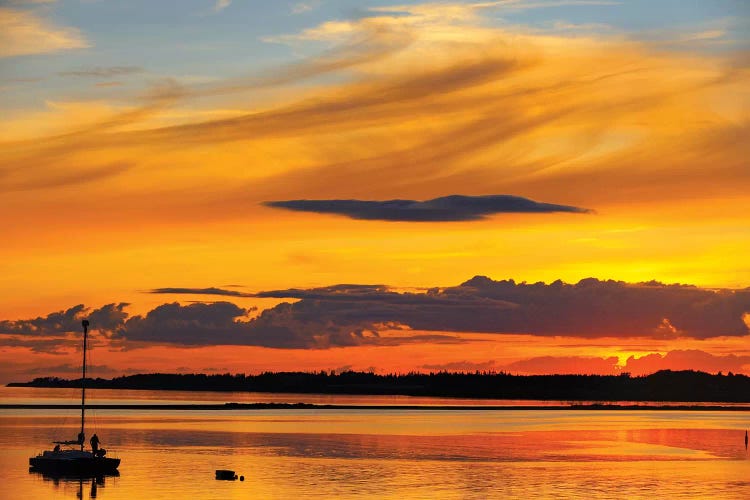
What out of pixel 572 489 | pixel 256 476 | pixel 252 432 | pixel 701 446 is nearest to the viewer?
pixel 572 489

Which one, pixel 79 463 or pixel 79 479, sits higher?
pixel 79 463

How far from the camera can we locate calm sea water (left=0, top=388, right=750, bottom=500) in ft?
283

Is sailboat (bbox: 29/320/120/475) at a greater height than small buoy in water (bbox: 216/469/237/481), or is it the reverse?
sailboat (bbox: 29/320/120/475)

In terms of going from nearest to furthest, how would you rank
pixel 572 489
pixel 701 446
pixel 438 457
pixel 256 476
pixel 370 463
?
pixel 572 489 < pixel 256 476 < pixel 370 463 < pixel 438 457 < pixel 701 446

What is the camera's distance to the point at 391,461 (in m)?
111


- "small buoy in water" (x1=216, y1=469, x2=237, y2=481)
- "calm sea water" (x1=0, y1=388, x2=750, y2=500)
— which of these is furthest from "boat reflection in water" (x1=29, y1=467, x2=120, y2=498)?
"small buoy in water" (x1=216, y1=469, x2=237, y2=481)

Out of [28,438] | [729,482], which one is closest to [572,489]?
[729,482]

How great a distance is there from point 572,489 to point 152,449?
50.7 metres

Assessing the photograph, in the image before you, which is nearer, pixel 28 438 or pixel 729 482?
pixel 729 482

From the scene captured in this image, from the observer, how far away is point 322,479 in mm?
93188

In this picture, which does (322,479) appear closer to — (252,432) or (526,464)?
(526,464)

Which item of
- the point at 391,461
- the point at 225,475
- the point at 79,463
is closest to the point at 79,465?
the point at 79,463

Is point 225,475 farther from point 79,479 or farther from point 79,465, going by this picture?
point 79,479

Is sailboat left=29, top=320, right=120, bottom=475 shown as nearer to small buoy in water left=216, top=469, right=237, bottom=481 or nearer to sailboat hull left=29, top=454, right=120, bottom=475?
sailboat hull left=29, top=454, right=120, bottom=475
